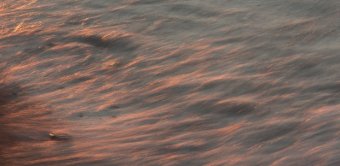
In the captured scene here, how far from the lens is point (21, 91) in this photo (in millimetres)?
3766

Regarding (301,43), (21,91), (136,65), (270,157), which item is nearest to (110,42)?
(136,65)

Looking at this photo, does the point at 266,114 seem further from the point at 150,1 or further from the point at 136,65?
the point at 150,1

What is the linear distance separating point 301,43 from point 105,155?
1.07 m

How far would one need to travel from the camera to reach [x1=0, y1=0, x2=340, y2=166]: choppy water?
318 cm

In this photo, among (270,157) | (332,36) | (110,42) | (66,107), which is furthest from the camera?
(110,42)

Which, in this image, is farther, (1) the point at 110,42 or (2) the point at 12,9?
(2) the point at 12,9

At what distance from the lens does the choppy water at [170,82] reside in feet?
10.4

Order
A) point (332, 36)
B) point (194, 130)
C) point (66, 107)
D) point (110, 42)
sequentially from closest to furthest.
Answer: point (194, 130)
point (66, 107)
point (332, 36)
point (110, 42)

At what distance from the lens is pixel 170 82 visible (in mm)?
3705

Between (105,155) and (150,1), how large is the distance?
1424 millimetres

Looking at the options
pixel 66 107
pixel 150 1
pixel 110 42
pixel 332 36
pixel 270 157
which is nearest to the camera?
pixel 270 157

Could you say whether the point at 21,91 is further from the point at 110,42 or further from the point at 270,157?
the point at 270,157

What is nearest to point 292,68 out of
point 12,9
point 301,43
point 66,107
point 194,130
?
point 301,43

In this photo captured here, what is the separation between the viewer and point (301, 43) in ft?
12.7
